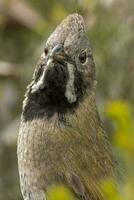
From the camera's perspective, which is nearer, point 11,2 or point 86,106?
point 86,106

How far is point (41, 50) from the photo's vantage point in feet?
22.1

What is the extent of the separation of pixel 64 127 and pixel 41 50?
4.81 ft

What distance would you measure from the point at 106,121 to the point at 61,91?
1873 millimetres

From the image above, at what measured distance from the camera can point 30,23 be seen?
26.9 feet

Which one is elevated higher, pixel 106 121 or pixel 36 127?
pixel 106 121

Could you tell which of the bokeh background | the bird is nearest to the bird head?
the bird

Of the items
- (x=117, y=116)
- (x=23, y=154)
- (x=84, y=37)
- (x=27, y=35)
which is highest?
(x=27, y=35)

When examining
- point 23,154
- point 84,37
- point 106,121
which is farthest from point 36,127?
point 106,121

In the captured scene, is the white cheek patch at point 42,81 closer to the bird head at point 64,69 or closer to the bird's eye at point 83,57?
the bird head at point 64,69

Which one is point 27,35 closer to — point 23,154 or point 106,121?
point 106,121

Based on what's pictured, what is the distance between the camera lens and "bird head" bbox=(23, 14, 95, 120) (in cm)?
518

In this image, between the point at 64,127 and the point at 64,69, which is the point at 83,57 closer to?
the point at 64,69

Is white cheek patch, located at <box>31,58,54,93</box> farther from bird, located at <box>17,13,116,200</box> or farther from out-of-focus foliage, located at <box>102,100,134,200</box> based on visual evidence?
out-of-focus foliage, located at <box>102,100,134,200</box>

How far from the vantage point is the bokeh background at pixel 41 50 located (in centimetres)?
652
